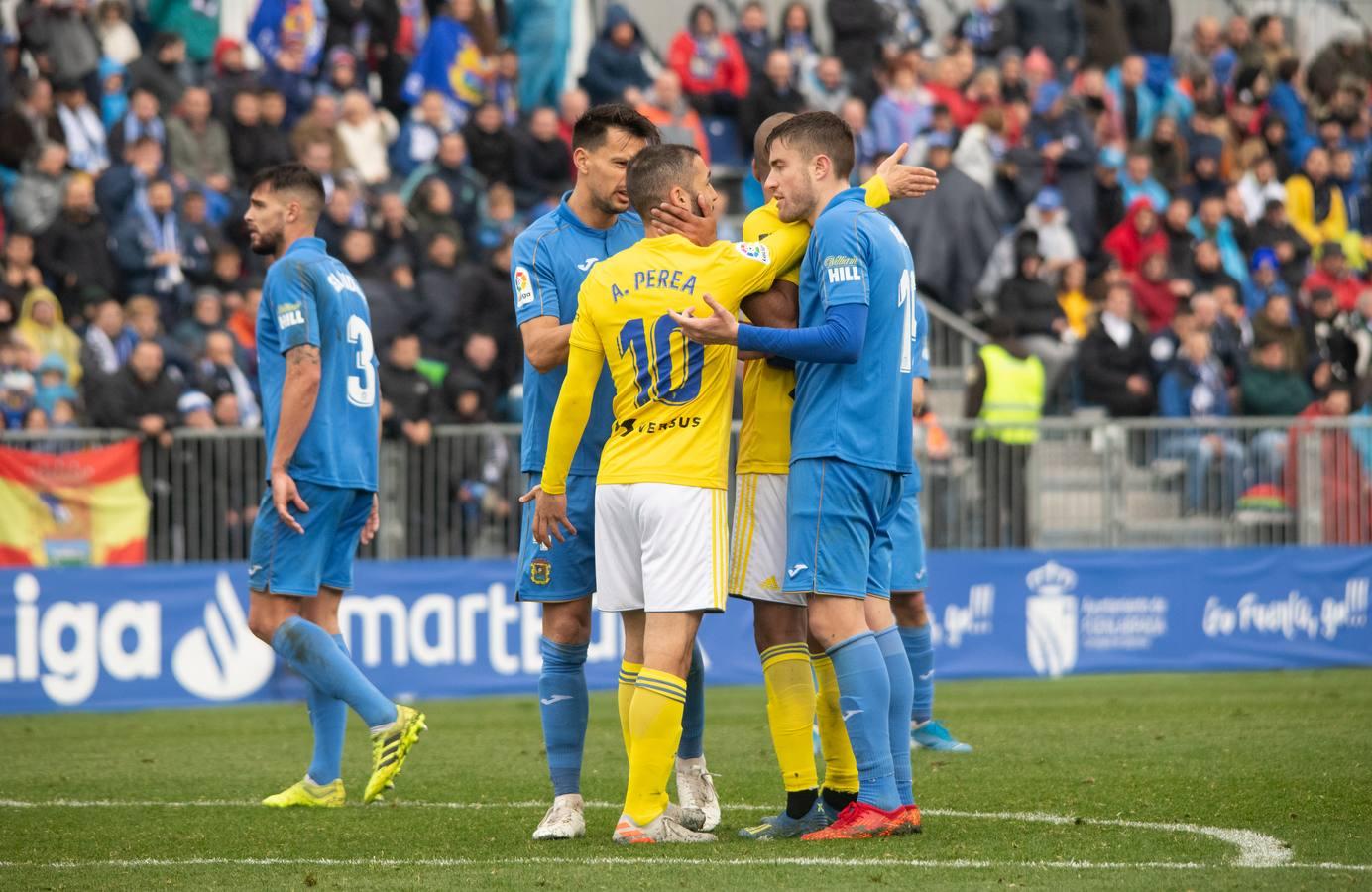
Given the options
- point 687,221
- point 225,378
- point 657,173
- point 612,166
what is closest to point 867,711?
point 687,221

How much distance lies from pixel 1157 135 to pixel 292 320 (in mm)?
16239

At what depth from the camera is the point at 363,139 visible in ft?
61.5

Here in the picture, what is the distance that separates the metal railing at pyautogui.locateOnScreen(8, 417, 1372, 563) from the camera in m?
15.6

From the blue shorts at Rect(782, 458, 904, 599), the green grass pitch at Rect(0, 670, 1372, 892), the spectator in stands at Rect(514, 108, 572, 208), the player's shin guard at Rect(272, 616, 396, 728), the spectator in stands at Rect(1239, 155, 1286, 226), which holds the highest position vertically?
the spectator in stands at Rect(1239, 155, 1286, 226)

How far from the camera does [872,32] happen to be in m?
22.4

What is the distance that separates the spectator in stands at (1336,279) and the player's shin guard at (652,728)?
15776 millimetres

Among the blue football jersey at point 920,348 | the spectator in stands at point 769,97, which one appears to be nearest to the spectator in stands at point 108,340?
the spectator in stands at point 769,97

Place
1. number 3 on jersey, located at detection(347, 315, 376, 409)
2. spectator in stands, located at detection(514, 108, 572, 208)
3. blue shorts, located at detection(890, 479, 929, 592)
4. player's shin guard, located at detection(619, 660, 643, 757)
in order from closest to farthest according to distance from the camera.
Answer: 1. player's shin guard, located at detection(619, 660, 643, 757)
2. number 3 on jersey, located at detection(347, 315, 376, 409)
3. blue shorts, located at detection(890, 479, 929, 592)
4. spectator in stands, located at detection(514, 108, 572, 208)

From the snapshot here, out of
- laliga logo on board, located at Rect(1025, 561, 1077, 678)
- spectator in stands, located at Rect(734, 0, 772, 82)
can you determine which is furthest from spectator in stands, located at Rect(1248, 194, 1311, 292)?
laliga logo on board, located at Rect(1025, 561, 1077, 678)

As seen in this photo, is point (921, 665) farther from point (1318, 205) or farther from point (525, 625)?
point (1318, 205)

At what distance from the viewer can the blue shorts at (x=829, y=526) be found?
22.8ft

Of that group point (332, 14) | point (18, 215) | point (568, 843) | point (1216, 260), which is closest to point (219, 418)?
point (18, 215)

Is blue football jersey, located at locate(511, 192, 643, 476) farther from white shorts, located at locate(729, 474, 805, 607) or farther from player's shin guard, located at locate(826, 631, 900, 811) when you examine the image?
player's shin guard, located at locate(826, 631, 900, 811)

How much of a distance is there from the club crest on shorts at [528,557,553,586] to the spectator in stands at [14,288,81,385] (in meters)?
8.98
